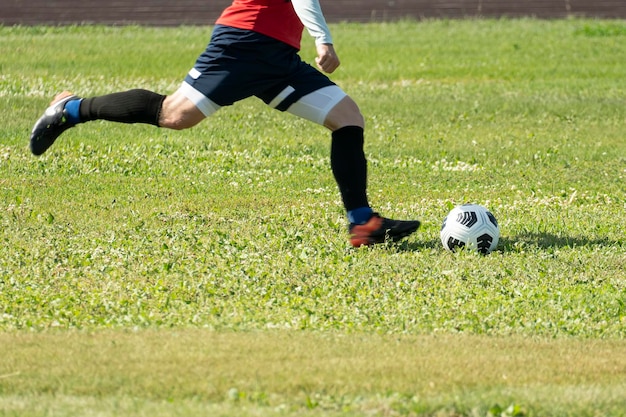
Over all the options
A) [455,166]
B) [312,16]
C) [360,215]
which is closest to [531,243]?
[360,215]

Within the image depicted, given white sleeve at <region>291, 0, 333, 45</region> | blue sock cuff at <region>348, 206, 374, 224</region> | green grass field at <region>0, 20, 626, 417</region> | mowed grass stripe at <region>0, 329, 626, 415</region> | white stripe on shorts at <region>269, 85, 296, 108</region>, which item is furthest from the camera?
blue sock cuff at <region>348, 206, 374, 224</region>

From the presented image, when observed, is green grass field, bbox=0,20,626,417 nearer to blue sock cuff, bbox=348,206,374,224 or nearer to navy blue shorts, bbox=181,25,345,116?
blue sock cuff, bbox=348,206,374,224

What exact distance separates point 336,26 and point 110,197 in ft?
52.3

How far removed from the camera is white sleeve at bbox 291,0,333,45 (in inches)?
287

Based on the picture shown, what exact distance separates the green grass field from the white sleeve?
1.40 m

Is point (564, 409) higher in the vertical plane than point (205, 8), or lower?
higher

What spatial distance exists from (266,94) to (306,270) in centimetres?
125

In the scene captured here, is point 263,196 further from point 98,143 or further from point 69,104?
point 98,143

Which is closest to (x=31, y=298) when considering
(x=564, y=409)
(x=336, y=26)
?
(x=564, y=409)

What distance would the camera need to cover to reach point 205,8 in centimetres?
2862

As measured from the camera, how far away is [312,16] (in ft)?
23.9

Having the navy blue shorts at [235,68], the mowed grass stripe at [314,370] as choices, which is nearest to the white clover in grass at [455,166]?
the navy blue shorts at [235,68]

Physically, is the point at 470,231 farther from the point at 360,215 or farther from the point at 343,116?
the point at 343,116

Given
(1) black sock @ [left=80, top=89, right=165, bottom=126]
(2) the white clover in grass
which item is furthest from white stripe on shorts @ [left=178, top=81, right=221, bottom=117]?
(2) the white clover in grass
